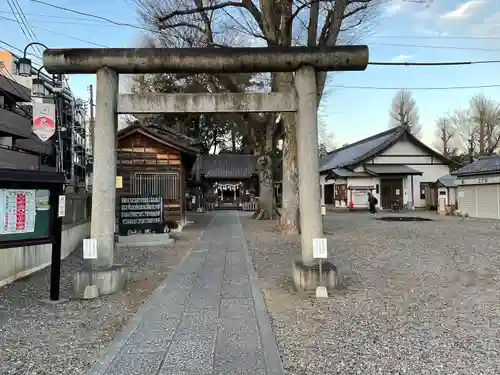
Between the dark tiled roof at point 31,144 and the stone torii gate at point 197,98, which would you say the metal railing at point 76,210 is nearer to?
the stone torii gate at point 197,98

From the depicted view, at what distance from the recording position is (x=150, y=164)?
1697 centimetres

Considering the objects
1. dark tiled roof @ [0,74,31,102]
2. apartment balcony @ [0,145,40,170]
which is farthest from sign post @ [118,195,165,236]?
dark tiled roof @ [0,74,31,102]

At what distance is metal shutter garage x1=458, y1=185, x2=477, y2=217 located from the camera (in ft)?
82.2

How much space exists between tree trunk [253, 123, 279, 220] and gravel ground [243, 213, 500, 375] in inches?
478

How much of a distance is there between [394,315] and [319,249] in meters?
1.61

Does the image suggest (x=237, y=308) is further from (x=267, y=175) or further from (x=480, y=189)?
(x=480, y=189)

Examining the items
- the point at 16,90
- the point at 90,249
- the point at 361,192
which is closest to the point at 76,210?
the point at 90,249

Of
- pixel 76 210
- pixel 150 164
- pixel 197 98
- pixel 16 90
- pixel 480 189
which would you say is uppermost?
pixel 16 90

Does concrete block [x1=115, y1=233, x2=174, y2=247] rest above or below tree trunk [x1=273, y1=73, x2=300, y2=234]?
below

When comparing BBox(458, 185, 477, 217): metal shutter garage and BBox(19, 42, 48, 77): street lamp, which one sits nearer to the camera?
BBox(19, 42, 48, 77): street lamp

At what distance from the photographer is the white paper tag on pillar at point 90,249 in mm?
6664

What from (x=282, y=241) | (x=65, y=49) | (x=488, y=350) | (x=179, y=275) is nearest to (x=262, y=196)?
(x=282, y=241)

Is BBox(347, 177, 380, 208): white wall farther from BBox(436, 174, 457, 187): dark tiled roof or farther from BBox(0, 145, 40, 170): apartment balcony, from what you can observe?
BBox(0, 145, 40, 170): apartment balcony

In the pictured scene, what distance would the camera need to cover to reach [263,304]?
19.8ft
